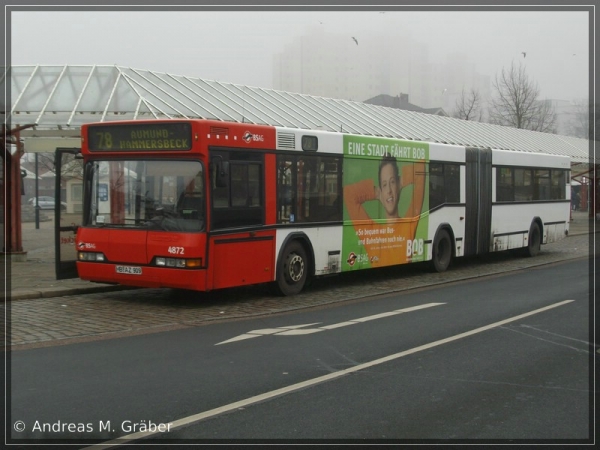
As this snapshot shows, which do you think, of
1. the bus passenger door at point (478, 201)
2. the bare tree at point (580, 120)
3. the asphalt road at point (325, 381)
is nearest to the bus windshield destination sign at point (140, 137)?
the asphalt road at point (325, 381)

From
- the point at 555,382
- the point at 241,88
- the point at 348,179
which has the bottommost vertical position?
the point at 555,382

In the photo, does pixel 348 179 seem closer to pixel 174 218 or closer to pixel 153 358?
pixel 174 218

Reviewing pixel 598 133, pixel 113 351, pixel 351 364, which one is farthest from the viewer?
pixel 598 133

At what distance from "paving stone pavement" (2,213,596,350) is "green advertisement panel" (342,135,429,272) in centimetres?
71

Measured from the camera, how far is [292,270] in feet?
45.7

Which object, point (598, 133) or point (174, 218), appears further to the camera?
point (598, 133)

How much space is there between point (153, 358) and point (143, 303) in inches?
183

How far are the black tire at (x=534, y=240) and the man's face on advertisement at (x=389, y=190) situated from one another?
305 inches

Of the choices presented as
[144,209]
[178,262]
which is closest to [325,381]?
[178,262]

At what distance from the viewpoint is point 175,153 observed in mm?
11984

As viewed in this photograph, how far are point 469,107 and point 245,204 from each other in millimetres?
46971

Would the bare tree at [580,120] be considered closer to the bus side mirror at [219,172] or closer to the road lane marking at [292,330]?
the bus side mirror at [219,172]

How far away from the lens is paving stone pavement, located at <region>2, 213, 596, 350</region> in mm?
10211

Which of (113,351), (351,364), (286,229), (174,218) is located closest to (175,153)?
(174,218)
